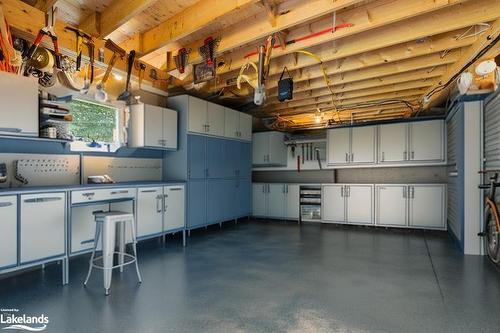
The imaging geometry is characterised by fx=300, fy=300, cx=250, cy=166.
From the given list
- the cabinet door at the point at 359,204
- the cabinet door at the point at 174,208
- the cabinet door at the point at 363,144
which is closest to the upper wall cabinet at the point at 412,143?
the cabinet door at the point at 363,144

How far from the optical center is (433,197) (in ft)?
18.4

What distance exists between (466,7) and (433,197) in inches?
147

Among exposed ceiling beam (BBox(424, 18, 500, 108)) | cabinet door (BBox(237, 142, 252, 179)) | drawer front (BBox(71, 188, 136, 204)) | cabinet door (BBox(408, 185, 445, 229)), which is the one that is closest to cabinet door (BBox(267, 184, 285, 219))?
cabinet door (BBox(237, 142, 252, 179))

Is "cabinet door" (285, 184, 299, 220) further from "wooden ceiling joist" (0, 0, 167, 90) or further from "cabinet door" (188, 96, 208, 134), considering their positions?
"wooden ceiling joist" (0, 0, 167, 90)

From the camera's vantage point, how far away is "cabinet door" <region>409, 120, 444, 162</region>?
5.76 meters

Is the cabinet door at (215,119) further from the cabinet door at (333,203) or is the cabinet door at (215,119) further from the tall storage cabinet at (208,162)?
the cabinet door at (333,203)

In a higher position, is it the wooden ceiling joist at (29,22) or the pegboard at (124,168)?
the wooden ceiling joist at (29,22)

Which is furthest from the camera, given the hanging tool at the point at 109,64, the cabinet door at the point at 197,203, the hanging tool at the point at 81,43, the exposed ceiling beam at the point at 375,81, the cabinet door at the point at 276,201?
the cabinet door at the point at 276,201

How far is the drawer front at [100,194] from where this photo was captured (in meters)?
3.11

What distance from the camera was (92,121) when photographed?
395 cm

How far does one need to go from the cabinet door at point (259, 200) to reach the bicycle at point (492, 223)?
4.09 meters

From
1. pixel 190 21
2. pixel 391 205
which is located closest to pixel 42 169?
pixel 190 21

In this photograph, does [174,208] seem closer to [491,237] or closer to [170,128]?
[170,128]

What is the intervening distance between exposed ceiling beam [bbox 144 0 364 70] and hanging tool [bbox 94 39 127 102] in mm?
307
